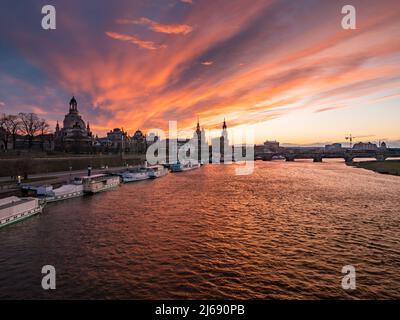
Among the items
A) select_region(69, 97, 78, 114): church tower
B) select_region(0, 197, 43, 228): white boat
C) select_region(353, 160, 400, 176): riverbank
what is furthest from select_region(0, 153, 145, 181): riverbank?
select_region(353, 160, 400, 176): riverbank

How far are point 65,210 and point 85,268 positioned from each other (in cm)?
2013

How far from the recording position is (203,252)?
19875 millimetres

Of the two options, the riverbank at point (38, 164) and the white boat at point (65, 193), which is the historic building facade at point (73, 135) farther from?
the white boat at point (65, 193)

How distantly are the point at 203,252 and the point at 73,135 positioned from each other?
462 feet

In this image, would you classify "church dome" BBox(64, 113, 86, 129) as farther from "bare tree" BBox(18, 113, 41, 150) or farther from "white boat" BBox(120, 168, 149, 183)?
"white boat" BBox(120, 168, 149, 183)

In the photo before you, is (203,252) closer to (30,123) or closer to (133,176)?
(133,176)

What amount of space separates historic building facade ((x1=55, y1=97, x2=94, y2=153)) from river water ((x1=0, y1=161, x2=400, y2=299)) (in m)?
87.7

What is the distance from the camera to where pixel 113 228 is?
85.0 ft

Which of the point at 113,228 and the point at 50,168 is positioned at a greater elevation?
the point at 50,168

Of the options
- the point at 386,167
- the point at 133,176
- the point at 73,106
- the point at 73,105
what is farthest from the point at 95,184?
the point at 73,105

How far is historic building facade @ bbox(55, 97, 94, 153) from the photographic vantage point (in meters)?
115
